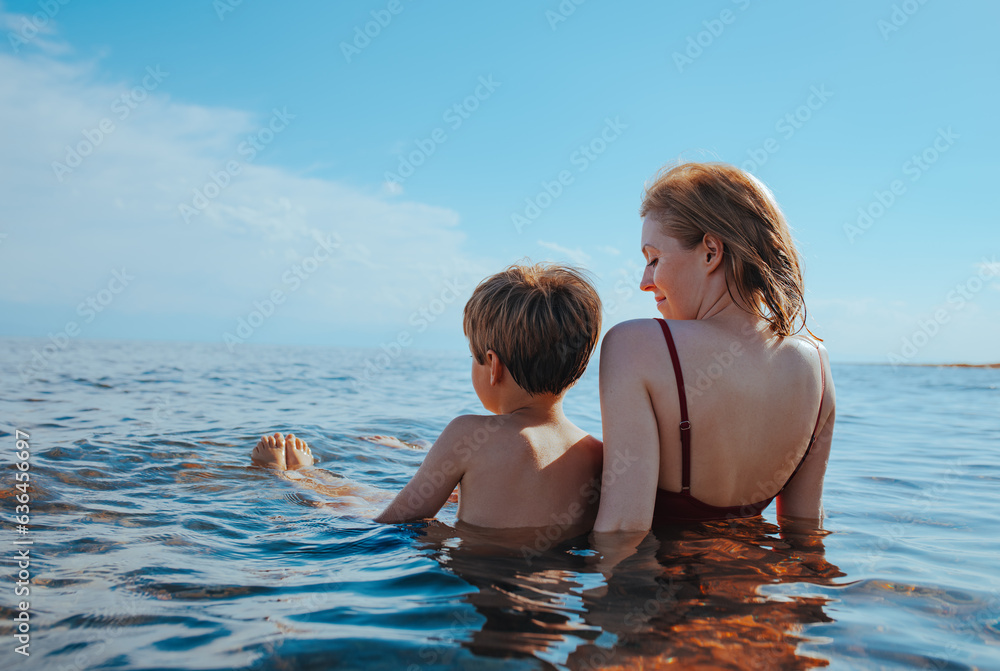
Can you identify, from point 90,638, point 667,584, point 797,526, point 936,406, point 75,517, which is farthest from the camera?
point 936,406

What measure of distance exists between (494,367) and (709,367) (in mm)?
908

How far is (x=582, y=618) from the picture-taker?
196cm

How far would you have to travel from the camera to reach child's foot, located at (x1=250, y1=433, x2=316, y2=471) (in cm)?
496

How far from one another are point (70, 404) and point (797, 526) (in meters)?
8.92

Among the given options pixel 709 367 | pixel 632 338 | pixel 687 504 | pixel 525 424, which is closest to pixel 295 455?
pixel 525 424

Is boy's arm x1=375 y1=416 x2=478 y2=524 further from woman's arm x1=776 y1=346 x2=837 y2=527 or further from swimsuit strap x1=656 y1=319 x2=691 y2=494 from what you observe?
woman's arm x1=776 y1=346 x2=837 y2=527

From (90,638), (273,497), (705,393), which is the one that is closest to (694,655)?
(705,393)

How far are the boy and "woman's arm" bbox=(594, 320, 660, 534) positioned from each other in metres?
0.40

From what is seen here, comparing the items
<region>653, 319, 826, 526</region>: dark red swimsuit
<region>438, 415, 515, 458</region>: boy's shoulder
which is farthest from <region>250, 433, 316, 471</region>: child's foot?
<region>653, 319, 826, 526</region>: dark red swimsuit

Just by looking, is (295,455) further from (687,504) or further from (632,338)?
(632,338)

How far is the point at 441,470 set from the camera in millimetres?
2746

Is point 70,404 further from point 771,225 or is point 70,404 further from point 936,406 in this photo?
point 936,406

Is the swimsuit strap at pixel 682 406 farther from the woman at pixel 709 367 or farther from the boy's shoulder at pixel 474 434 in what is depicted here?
the boy's shoulder at pixel 474 434

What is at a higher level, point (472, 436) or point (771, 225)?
point (771, 225)
